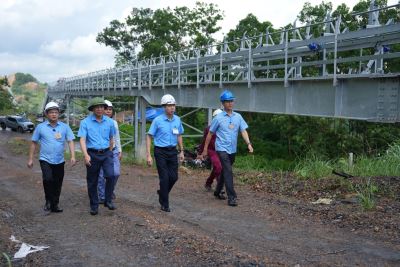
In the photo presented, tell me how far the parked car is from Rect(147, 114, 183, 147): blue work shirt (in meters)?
42.4

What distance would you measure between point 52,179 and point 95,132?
3.34 feet

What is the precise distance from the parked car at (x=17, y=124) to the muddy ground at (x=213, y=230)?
39.4 m

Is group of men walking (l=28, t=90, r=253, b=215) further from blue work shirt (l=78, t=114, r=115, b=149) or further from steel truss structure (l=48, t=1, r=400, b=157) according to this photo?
steel truss structure (l=48, t=1, r=400, b=157)

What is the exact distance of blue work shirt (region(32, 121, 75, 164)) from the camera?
7.43 metres

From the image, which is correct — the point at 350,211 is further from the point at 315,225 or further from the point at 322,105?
the point at 322,105

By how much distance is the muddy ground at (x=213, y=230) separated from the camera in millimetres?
5148

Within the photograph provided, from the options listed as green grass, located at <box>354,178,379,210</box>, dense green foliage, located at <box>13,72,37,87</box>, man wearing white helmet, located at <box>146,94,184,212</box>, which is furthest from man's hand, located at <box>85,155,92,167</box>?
dense green foliage, located at <box>13,72,37,87</box>

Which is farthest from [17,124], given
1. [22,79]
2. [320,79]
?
[22,79]

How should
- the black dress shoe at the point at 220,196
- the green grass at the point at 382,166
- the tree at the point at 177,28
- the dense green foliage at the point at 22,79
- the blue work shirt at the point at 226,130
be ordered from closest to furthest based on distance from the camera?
the blue work shirt at the point at 226,130 < the black dress shoe at the point at 220,196 < the green grass at the point at 382,166 < the tree at the point at 177,28 < the dense green foliage at the point at 22,79

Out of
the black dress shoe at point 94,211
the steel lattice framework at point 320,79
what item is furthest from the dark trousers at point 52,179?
the steel lattice framework at point 320,79

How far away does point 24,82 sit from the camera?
7367 inches

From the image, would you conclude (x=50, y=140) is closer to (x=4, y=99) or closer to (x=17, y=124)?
(x=17, y=124)

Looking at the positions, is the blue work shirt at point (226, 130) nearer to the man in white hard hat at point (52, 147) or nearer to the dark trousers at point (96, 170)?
the dark trousers at point (96, 170)

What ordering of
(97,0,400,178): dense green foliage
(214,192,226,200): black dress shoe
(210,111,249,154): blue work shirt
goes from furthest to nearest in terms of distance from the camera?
1. (97,0,400,178): dense green foliage
2. (214,192,226,200): black dress shoe
3. (210,111,249,154): blue work shirt
